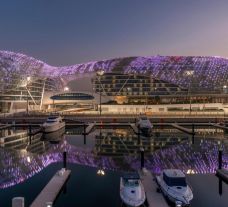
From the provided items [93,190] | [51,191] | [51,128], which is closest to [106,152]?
[93,190]

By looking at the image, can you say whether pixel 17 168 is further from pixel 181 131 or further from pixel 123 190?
pixel 181 131

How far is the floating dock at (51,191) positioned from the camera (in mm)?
23425

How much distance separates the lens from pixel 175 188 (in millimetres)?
25266

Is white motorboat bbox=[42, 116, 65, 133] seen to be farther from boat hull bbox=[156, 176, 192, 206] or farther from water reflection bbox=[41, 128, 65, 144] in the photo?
boat hull bbox=[156, 176, 192, 206]

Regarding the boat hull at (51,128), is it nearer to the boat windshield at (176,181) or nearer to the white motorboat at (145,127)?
the white motorboat at (145,127)

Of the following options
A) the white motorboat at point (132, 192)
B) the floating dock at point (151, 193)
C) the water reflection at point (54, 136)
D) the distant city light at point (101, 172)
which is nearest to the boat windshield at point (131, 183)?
the white motorboat at point (132, 192)

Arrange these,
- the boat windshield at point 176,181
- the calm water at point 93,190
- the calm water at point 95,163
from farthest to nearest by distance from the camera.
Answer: the calm water at point 95,163 → the calm water at point 93,190 → the boat windshield at point 176,181

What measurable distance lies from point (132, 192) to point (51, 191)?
249 inches

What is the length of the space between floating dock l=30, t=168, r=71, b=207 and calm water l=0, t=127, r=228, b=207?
77 cm

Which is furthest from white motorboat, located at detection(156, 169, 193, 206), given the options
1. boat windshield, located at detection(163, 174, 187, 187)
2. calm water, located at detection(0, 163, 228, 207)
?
calm water, located at detection(0, 163, 228, 207)

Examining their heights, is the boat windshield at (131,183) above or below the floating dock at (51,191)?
above

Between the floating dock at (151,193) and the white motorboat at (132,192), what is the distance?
0.92 meters

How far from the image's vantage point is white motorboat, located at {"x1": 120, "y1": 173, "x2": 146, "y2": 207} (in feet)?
77.0

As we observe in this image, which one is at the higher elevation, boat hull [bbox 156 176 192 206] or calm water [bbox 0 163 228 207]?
boat hull [bbox 156 176 192 206]
